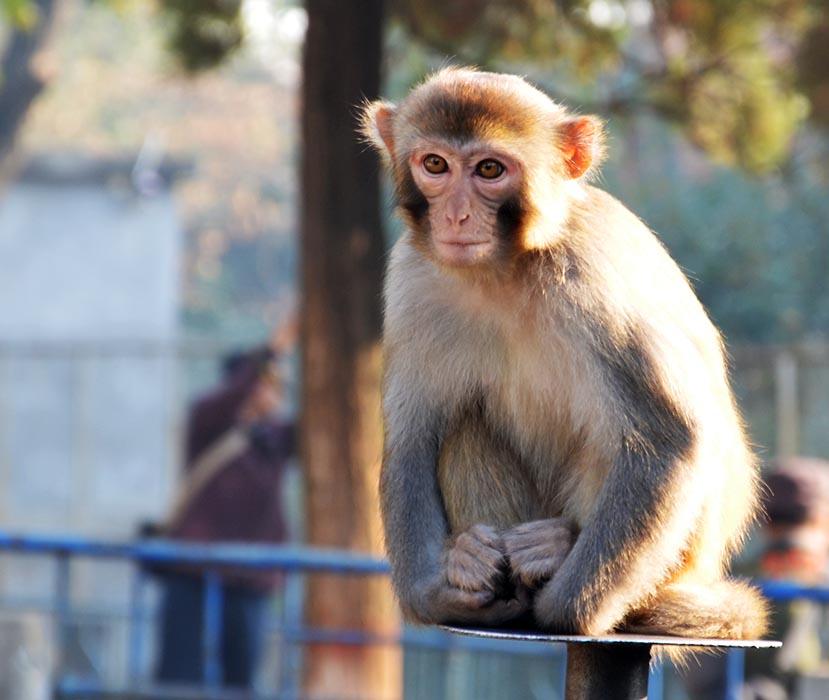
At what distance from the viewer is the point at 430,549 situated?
11.1ft

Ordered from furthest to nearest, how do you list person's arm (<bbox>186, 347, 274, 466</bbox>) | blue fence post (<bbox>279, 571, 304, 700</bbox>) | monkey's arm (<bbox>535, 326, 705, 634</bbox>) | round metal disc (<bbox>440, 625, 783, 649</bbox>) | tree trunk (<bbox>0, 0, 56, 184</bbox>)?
1. tree trunk (<bbox>0, 0, 56, 184</bbox>)
2. person's arm (<bbox>186, 347, 274, 466</bbox>)
3. blue fence post (<bbox>279, 571, 304, 700</bbox>)
4. monkey's arm (<bbox>535, 326, 705, 634</bbox>)
5. round metal disc (<bbox>440, 625, 783, 649</bbox>)

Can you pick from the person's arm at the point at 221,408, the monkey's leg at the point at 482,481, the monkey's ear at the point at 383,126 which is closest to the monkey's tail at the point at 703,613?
the monkey's leg at the point at 482,481

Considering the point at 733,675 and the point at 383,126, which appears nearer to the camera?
the point at 383,126

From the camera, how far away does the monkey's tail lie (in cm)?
307

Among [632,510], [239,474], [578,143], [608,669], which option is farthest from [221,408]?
[608,669]

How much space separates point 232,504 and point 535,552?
520 cm

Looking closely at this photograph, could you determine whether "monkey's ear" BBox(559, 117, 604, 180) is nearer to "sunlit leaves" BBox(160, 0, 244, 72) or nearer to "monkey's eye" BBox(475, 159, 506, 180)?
"monkey's eye" BBox(475, 159, 506, 180)

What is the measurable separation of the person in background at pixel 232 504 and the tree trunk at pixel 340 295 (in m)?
1.24

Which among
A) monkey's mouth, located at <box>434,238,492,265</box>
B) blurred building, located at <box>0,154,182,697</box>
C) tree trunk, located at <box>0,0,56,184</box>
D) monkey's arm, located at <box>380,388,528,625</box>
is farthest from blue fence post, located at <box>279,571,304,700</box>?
tree trunk, located at <box>0,0,56,184</box>

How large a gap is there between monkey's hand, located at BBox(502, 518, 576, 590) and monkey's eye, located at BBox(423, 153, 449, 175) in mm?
795

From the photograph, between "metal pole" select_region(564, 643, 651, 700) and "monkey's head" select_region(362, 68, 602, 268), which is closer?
"metal pole" select_region(564, 643, 651, 700)

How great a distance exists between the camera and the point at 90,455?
40.9ft

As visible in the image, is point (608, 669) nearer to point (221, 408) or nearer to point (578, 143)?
point (578, 143)

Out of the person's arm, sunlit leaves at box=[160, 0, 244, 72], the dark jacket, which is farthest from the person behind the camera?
the person's arm
